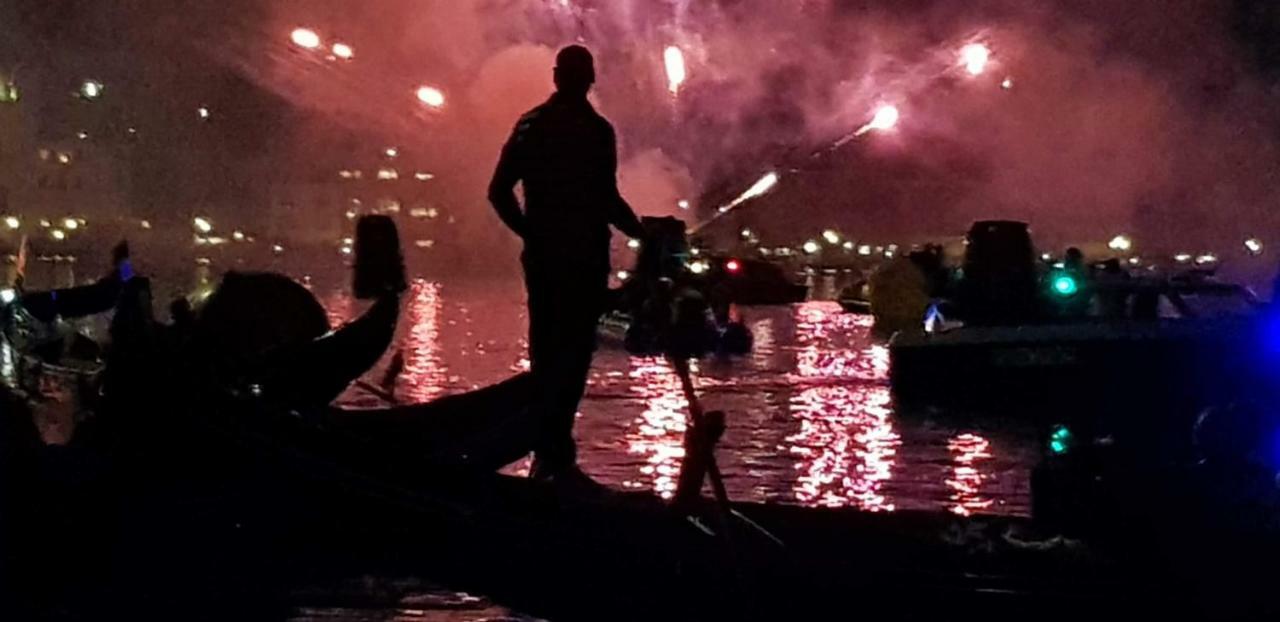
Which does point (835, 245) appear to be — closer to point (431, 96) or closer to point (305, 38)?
point (431, 96)

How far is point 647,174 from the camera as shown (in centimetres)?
4278

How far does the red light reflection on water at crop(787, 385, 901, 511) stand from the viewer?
33.7 feet

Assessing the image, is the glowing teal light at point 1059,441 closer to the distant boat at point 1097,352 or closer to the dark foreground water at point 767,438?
the dark foreground water at point 767,438

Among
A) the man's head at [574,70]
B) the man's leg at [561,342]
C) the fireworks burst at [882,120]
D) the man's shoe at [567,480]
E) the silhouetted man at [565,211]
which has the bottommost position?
the man's shoe at [567,480]

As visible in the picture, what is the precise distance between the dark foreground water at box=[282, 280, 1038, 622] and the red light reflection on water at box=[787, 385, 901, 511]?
12 millimetres

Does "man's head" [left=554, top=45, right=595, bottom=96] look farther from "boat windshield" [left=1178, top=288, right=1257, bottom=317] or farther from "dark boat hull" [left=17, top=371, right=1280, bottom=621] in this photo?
"boat windshield" [left=1178, top=288, right=1257, bottom=317]

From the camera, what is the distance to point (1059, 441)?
7.27 m

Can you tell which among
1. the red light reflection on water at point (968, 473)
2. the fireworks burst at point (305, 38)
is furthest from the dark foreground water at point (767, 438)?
the fireworks burst at point (305, 38)

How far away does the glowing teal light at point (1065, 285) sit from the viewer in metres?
16.3

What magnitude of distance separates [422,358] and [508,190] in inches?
518

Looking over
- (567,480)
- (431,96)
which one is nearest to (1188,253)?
(431,96)

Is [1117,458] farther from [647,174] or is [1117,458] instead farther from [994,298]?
[647,174]

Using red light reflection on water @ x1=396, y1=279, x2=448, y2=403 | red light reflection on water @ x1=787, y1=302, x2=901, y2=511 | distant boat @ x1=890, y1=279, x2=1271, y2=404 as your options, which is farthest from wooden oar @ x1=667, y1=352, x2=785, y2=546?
red light reflection on water @ x1=396, y1=279, x2=448, y2=403

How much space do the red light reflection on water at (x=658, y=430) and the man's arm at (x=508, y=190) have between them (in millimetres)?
1343
